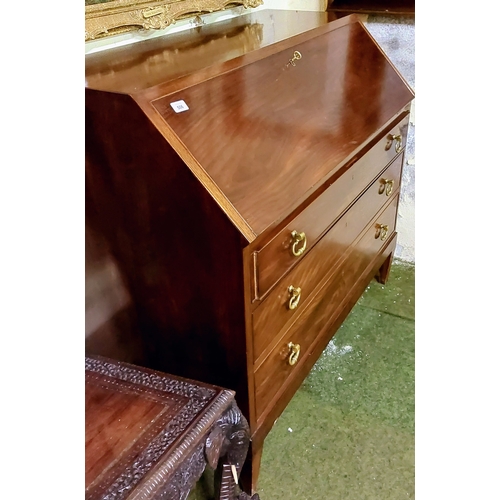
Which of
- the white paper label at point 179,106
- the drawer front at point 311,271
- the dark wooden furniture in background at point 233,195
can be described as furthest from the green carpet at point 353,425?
the white paper label at point 179,106

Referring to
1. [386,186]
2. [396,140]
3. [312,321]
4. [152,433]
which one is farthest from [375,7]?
[152,433]

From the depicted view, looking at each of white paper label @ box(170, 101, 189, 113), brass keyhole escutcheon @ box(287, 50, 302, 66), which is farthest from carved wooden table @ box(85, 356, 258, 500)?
brass keyhole escutcheon @ box(287, 50, 302, 66)

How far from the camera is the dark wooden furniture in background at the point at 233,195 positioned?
104cm

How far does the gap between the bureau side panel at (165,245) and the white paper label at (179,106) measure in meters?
0.09

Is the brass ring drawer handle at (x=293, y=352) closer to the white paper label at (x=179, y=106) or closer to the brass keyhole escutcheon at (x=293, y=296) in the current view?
the brass keyhole escutcheon at (x=293, y=296)

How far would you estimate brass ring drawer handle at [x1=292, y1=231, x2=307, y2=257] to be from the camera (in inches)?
48.1

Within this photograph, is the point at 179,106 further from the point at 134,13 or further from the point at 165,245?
the point at 134,13

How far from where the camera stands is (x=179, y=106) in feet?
3.53

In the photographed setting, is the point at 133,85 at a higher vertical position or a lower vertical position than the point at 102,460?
higher

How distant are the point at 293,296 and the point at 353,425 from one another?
607mm
